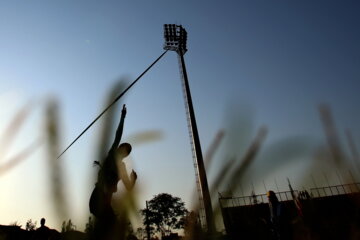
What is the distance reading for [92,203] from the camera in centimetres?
206

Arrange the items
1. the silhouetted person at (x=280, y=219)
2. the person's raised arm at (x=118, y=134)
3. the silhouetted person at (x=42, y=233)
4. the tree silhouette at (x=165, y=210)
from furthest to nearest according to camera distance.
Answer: the tree silhouette at (x=165, y=210) → the silhouetted person at (x=42, y=233) → the silhouetted person at (x=280, y=219) → the person's raised arm at (x=118, y=134)

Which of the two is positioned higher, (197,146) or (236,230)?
(197,146)

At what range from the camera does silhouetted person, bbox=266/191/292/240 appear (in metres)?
6.01

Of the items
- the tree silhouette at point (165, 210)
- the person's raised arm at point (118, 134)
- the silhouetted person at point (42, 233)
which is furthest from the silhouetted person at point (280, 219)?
the tree silhouette at point (165, 210)

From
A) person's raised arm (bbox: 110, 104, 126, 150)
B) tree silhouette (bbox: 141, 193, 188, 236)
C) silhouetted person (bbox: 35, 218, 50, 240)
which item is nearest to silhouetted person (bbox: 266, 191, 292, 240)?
person's raised arm (bbox: 110, 104, 126, 150)

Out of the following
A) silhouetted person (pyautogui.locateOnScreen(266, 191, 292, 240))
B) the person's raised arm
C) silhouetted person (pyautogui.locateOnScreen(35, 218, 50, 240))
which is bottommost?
silhouetted person (pyautogui.locateOnScreen(266, 191, 292, 240))

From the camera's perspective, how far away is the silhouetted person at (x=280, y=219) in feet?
19.7

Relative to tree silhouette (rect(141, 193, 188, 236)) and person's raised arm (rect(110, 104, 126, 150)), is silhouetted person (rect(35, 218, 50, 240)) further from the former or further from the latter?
tree silhouette (rect(141, 193, 188, 236))

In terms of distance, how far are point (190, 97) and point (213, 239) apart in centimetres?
1730

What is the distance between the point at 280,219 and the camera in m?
6.15

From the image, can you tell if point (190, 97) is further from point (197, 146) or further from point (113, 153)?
point (113, 153)

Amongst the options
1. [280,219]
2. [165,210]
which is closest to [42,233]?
[280,219]

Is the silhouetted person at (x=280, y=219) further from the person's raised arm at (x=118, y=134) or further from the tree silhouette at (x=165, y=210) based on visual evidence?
the tree silhouette at (x=165, y=210)

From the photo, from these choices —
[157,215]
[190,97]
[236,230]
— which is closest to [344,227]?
[236,230]
